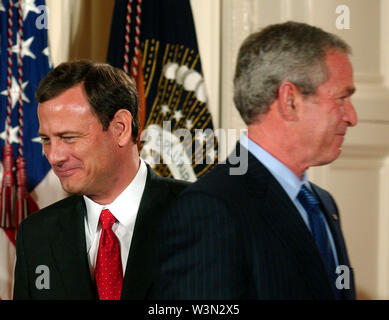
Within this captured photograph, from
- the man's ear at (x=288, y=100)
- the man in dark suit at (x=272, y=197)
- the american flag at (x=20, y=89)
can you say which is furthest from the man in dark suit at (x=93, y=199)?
the american flag at (x=20, y=89)

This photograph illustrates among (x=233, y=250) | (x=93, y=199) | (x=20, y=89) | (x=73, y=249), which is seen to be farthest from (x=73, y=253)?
(x=20, y=89)

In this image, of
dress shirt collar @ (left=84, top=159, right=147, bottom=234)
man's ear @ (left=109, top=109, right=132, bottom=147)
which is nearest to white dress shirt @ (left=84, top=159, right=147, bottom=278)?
dress shirt collar @ (left=84, top=159, right=147, bottom=234)

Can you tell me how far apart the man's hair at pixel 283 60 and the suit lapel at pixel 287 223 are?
0.40 ft

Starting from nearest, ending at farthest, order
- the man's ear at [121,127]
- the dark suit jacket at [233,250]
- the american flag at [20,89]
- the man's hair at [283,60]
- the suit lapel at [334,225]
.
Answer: the dark suit jacket at [233,250], the man's hair at [283,60], the suit lapel at [334,225], the man's ear at [121,127], the american flag at [20,89]

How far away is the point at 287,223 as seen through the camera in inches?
45.4

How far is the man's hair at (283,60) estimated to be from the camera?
47.3 inches

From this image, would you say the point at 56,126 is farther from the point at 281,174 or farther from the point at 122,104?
the point at 281,174

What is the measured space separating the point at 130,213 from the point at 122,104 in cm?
27

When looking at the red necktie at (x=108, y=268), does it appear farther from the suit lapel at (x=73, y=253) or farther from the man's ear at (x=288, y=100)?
the man's ear at (x=288, y=100)

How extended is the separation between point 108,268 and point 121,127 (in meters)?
0.35

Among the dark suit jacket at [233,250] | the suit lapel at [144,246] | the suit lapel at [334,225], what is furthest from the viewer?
the suit lapel at [144,246]
